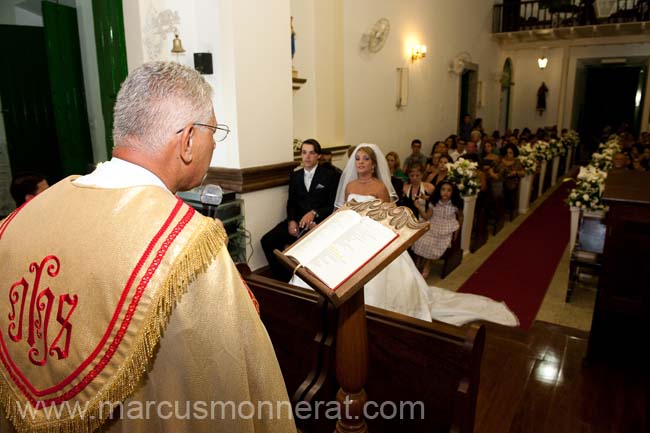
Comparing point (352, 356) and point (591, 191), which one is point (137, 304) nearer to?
point (352, 356)

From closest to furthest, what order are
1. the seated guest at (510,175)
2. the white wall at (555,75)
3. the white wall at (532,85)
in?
the seated guest at (510,175) → the white wall at (555,75) → the white wall at (532,85)

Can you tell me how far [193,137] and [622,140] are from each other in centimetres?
1159

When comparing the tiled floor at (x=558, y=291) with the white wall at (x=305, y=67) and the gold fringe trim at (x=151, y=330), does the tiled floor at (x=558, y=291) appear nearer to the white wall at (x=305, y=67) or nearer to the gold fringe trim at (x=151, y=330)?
the white wall at (x=305, y=67)

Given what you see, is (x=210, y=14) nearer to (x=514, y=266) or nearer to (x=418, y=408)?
(x=418, y=408)

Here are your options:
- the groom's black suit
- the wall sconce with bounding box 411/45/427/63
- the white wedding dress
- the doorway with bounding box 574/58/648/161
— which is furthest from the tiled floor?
the doorway with bounding box 574/58/648/161

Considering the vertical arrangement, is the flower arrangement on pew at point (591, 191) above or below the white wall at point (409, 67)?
below

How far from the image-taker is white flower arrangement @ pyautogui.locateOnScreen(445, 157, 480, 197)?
5773 mm

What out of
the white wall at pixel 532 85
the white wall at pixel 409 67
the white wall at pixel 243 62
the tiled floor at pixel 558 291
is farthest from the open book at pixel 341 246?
the white wall at pixel 532 85

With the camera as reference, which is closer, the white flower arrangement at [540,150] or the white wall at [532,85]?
the white flower arrangement at [540,150]

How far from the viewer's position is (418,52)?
9016mm

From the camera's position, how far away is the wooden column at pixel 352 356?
1.70 m

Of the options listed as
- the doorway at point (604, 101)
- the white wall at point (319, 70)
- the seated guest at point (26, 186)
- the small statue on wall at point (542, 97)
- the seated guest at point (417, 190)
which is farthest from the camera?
the doorway at point (604, 101)

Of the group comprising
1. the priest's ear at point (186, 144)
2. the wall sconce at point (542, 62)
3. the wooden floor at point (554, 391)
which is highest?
the wall sconce at point (542, 62)

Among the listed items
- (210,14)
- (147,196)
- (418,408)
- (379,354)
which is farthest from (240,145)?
(147,196)
